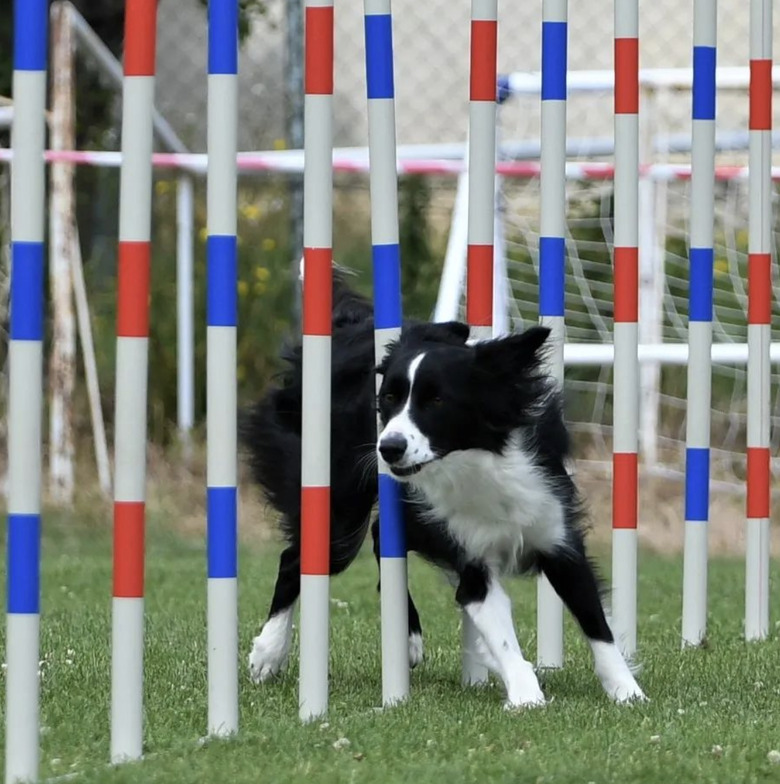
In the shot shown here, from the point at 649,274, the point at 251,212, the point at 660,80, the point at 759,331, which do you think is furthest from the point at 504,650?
the point at 251,212

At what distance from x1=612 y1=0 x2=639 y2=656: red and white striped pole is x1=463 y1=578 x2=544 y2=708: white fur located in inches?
39.7

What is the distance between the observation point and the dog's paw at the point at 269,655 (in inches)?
211

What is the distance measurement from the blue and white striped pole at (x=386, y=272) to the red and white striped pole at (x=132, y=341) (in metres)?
1.06

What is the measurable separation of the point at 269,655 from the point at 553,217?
1.67 metres

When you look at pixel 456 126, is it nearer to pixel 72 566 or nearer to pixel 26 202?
pixel 72 566

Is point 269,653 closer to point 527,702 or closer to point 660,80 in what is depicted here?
point 527,702

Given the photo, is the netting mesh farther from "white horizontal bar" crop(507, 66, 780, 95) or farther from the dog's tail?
the dog's tail

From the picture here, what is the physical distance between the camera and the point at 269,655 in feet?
17.6

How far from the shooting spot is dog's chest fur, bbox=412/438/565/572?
4867 mm

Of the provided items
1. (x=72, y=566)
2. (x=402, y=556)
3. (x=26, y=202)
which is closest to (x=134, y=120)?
(x=26, y=202)

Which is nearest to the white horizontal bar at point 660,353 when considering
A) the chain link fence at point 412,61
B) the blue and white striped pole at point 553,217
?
the chain link fence at point 412,61

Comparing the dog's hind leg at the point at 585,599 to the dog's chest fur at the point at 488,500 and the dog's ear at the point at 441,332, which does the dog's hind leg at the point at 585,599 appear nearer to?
the dog's chest fur at the point at 488,500

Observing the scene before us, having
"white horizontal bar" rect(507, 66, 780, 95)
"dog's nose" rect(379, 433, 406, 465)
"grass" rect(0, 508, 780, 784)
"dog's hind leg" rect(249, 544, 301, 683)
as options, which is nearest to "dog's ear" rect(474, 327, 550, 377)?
"dog's nose" rect(379, 433, 406, 465)

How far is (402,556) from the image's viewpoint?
15.9 feet
